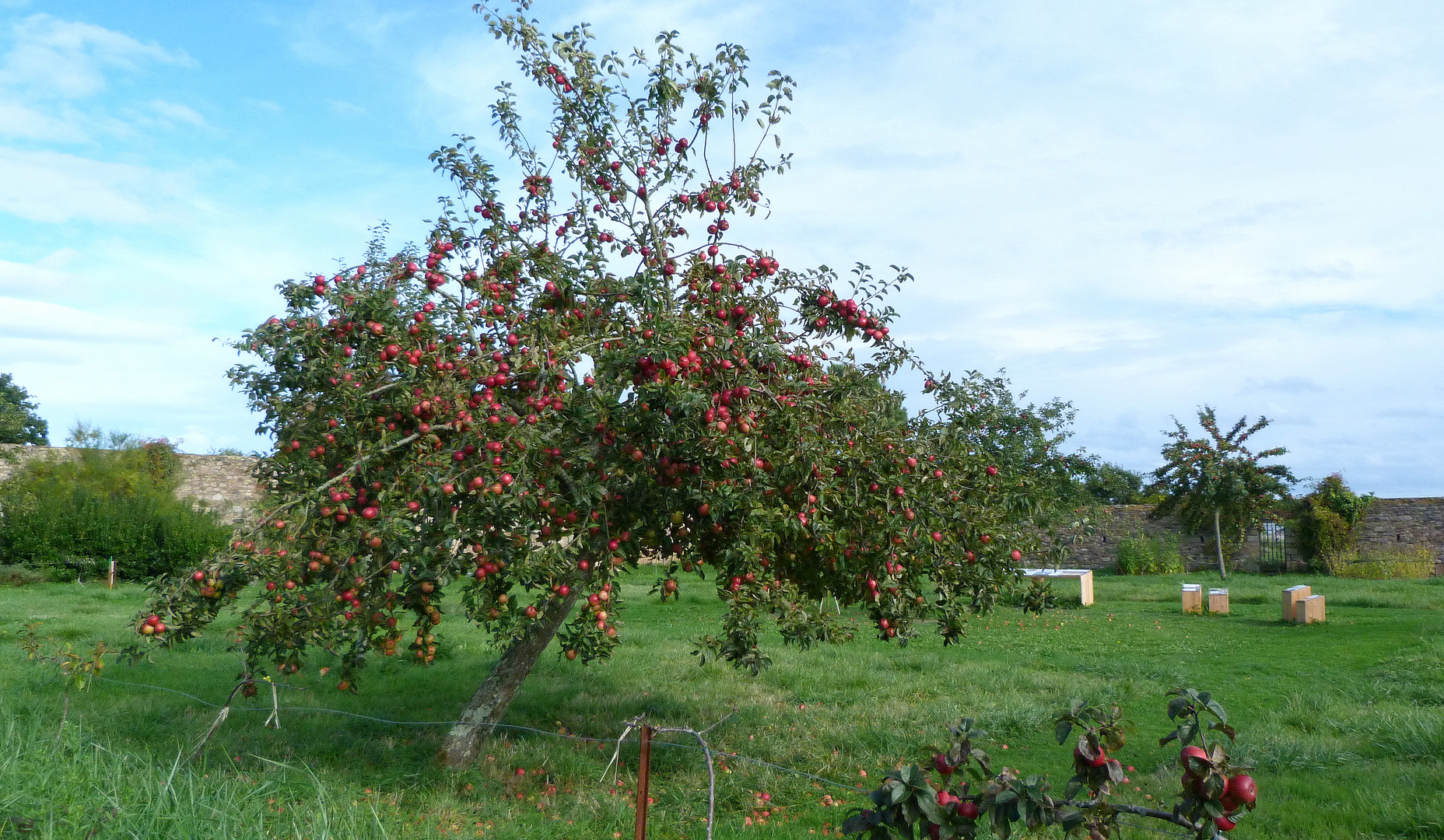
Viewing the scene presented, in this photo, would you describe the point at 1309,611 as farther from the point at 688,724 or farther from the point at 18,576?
the point at 18,576

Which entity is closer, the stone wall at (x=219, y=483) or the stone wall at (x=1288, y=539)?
the stone wall at (x=1288, y=539)

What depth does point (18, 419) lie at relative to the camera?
3425 centimetres

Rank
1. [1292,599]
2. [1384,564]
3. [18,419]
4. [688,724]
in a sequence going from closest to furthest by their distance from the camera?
[688,724], [1292,599], [1384,564], [18,419]

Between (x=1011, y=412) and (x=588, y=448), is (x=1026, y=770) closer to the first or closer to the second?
(x=588, y=448)

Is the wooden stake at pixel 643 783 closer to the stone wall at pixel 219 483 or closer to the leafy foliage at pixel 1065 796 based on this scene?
the leafy foliage at pixel 1065 796

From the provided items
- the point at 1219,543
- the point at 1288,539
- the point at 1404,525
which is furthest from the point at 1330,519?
the point at 1219,543

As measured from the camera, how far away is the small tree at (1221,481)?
20859 millimetres

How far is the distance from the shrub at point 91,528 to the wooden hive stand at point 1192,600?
17.4 m

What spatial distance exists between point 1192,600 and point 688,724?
10.4 m

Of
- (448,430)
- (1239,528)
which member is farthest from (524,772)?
(1239,528)

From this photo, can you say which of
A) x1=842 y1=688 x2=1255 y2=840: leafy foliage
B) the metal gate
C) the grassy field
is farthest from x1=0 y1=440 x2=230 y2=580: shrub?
the metal gate

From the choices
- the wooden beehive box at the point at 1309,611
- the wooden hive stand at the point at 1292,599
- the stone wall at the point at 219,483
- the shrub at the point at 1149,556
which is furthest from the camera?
the shrub at the point at 1149,556

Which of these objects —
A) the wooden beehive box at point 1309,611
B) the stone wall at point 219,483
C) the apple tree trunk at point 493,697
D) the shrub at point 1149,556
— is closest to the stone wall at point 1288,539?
the shrub at point 1149,556

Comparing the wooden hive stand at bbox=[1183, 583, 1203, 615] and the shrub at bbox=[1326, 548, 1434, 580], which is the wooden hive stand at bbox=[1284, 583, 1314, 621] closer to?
the wooden hive stand at bbox=[1183, 583, 1203, 615]
